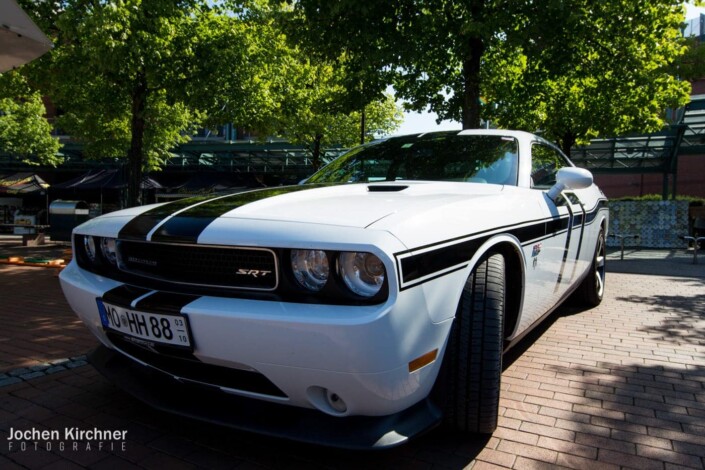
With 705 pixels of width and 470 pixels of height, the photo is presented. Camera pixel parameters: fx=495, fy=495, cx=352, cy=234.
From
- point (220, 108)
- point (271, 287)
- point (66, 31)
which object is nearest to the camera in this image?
point (271, 287)

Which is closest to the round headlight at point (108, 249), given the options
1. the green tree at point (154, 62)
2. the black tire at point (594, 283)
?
the black tire at point (594, 283)

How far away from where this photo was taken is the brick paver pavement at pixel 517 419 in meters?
2.15

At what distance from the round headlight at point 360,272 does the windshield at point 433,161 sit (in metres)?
1.51

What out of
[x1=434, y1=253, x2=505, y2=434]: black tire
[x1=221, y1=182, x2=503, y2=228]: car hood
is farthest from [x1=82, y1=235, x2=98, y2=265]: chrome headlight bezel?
[x1=434, y1=253, x2=505, y2=434]: black tire

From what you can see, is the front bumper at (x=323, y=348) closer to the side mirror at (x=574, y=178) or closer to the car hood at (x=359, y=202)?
the car hood at (x=359, y=202)

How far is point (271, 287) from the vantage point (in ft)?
6.09

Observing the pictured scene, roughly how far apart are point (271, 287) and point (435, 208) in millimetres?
751

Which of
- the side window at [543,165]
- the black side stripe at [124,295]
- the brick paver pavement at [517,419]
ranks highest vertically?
the side window at [543,165]

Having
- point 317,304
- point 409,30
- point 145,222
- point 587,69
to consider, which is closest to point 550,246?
point 317,304

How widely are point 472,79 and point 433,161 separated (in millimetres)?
4947

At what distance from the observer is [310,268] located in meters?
1.82

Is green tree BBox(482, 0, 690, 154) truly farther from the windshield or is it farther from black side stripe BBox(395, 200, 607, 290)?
black side stripe BBox(395, 200, 607, 290)

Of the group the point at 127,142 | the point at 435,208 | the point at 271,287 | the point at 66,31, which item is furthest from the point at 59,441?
the point at 127,142

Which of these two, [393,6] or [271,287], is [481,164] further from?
[393,6]
